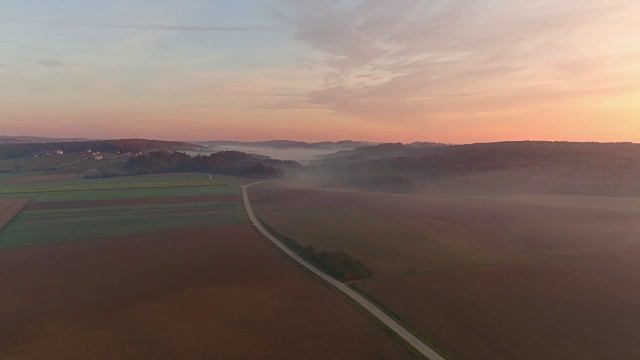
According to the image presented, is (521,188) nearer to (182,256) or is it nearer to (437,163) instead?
(437,163)

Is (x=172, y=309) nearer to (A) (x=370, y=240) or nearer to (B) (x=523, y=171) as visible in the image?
(A) (x=370, y=240)

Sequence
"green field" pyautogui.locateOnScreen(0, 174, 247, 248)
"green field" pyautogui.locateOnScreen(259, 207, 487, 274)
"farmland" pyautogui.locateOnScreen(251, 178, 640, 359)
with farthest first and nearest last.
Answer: "green field" pyautogui.locateOnScreen(0, 174, 247, 248) → "green field" pyautogui.locateOnScreen(259, 207, 487, 274) → "farmland" pyautogui.locateOnScreen(251, 178, 640, 359)

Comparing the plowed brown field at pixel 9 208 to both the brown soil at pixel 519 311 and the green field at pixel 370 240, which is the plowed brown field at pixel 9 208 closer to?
the green field at pixel 370 240

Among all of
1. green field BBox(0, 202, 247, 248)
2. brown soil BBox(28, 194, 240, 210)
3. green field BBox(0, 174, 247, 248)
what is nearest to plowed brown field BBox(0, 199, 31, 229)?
green field BBox(0, 174, 247, 248)

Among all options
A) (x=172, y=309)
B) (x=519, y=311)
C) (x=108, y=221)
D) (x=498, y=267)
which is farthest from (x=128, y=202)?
(x=519, y=311)

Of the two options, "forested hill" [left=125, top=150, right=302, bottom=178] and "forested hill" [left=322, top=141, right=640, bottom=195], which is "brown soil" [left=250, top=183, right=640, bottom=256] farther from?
"forested hill" [left=125, top=150, right=302, bottom=178]

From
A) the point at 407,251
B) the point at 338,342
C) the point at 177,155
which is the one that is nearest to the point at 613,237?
the point at 407,251
